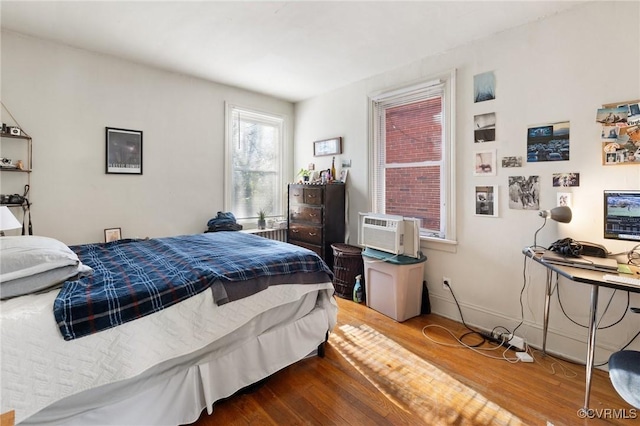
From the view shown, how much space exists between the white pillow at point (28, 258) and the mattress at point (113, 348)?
116 mm

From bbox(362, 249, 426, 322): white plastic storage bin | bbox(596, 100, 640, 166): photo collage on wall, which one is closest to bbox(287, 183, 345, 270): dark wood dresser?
bbox(362, 249, 426, 322): white plastic storage bin

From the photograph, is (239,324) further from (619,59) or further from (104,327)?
(619,59)

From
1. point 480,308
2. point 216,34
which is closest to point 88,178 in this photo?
point 216,34

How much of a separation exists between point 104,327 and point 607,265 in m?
2.68

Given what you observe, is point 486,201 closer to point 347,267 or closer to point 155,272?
point 347,267

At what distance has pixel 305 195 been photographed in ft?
12.6

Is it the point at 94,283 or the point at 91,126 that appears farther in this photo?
the point at 91,126

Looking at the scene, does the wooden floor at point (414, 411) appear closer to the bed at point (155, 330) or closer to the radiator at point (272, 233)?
the bed at point (155, 330)

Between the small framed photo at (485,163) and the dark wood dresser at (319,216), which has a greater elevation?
the small framed photo at (485,163)

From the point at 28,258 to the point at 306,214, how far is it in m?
2.74

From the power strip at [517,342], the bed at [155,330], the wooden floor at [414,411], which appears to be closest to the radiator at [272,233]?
the bed at [155,330]

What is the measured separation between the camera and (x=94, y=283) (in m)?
1.49

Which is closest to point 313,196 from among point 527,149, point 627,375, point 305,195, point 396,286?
point 305,195

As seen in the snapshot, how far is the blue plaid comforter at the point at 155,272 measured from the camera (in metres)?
1.26
